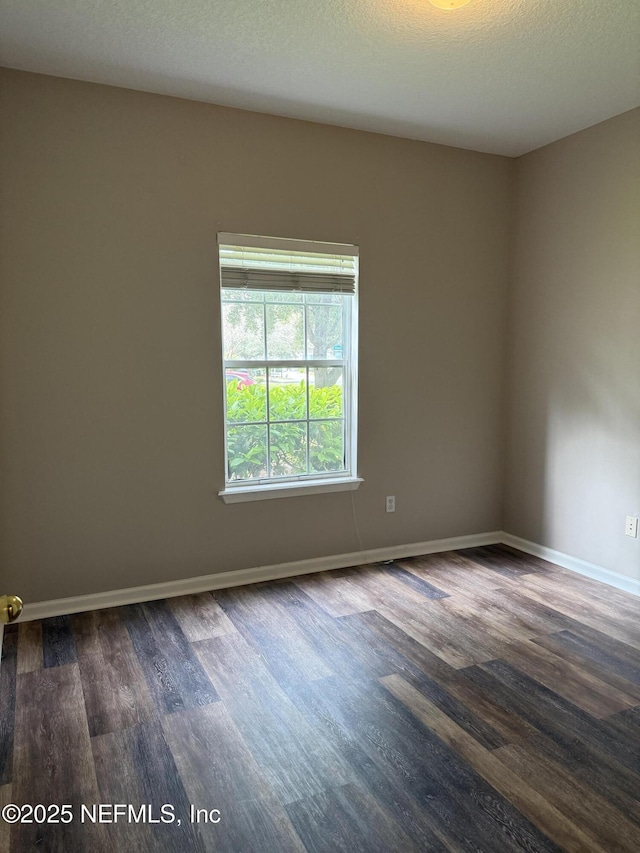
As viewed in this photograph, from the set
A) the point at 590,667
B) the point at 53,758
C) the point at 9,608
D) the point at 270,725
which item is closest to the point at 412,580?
the point at 590,667

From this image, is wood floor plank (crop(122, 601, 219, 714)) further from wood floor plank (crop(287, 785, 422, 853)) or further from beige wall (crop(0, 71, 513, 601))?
wood floor plank (crop(287, 785, 422, 853))

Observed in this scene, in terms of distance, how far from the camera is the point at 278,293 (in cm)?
348

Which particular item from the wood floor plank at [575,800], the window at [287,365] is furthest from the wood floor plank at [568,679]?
the window at [287,365]

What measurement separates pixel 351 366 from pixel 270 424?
25.6 inches

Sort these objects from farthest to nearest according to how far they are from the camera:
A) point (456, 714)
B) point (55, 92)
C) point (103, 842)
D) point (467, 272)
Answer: point (467, 272)
point (55, 92)
point (456, 714)
point (103, 842)

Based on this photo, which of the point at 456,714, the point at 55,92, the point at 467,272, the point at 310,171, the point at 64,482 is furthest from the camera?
the point at 467,272

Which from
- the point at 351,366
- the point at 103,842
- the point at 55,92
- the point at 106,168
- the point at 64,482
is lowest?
the point at 103,842

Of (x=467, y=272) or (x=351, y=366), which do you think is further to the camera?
(x=467, y=272)

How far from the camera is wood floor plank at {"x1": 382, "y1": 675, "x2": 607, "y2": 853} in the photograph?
1637 millimetres

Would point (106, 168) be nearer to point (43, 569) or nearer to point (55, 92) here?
point (55, 92)

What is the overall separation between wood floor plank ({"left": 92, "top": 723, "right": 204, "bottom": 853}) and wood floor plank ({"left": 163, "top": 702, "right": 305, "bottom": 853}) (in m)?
0.03

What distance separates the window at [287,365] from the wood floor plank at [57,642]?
105 cm

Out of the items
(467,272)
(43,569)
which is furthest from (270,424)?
(467,272)

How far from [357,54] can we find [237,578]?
2790 mm
